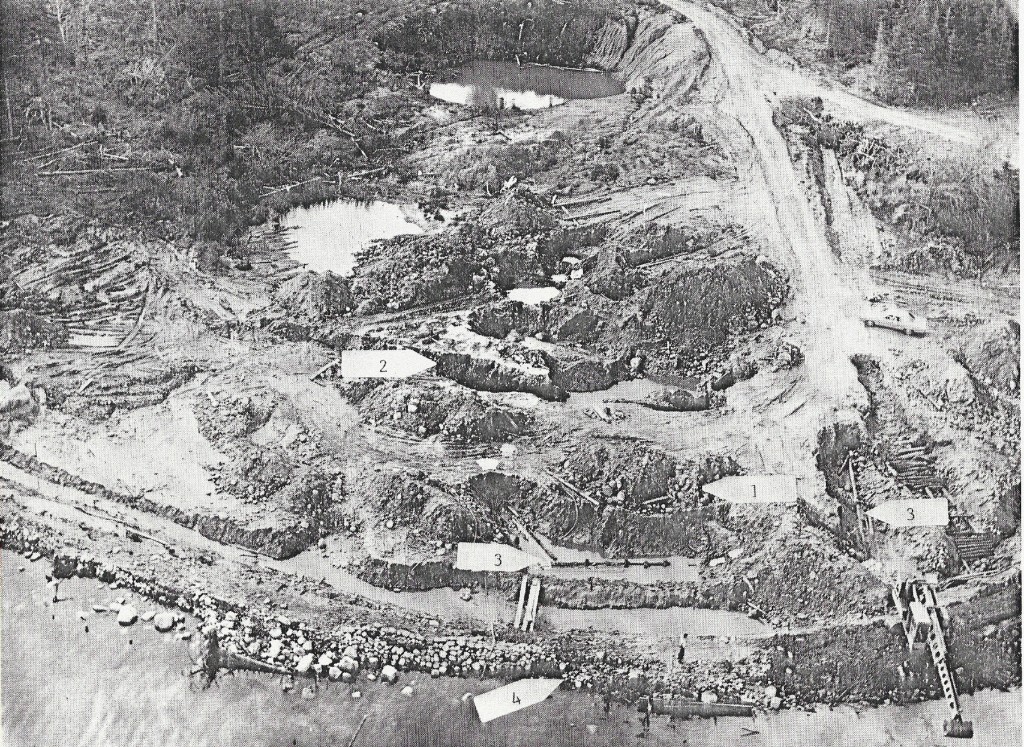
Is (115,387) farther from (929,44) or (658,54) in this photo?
(929,44)

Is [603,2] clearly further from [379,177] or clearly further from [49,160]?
[49,160]

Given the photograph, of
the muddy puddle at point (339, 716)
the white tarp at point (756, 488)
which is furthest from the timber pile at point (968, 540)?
the white tarp at point (756, 488)

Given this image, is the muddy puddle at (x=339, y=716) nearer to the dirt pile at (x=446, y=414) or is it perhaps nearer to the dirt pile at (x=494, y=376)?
the dirt pile at (x=446, y=414)

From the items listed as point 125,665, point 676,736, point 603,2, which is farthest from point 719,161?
point 125,665

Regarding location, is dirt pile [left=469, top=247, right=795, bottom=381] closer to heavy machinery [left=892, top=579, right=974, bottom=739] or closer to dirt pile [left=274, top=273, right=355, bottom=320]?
dirt pile [left=274, top=273, right=355, bottom=320]

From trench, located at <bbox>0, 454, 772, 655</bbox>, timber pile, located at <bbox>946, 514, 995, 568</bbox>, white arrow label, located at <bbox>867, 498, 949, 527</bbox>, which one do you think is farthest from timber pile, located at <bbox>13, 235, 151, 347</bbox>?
timber pile, located at <bbox>946, 514, 995, 568</bbox>
